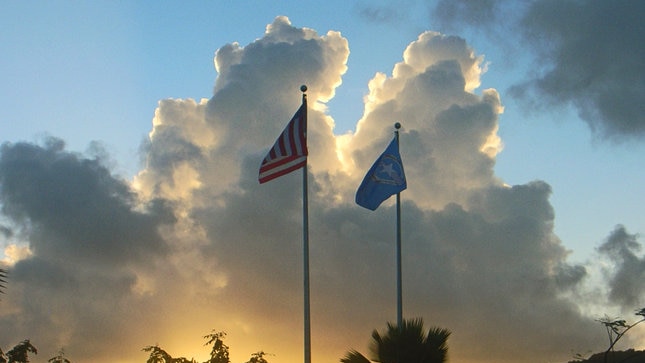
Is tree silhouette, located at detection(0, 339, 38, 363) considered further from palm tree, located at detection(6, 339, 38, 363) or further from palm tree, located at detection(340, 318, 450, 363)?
palm tree, located at detection(340, 318, 450, 363)

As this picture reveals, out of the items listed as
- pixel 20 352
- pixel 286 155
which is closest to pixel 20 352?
pixel 20 352

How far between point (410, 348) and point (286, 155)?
8.21 meters

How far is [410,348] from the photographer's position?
26625 millimetres

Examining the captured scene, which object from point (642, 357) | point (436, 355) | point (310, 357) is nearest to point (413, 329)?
point (436, 355)

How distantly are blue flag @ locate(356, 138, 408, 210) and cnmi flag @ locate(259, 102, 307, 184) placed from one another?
10.2ft

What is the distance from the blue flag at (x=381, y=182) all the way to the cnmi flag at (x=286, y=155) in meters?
3.11

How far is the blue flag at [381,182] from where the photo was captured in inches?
1272

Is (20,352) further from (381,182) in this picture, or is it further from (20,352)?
(381,182)

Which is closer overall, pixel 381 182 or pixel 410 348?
pixel 410 348

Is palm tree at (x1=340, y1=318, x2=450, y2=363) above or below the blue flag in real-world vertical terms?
below

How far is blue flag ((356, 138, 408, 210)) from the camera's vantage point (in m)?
32.3

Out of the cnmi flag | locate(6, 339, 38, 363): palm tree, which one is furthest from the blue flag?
locate(6, 339, 38, 363): palm tree

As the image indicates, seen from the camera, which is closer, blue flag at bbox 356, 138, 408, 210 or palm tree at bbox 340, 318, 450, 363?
palm tree at bbox 340, 318, 450, 363

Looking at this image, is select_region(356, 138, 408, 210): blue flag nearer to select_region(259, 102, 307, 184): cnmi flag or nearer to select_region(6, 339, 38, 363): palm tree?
select_region(259, 102, 307, 184): cnmi flag
